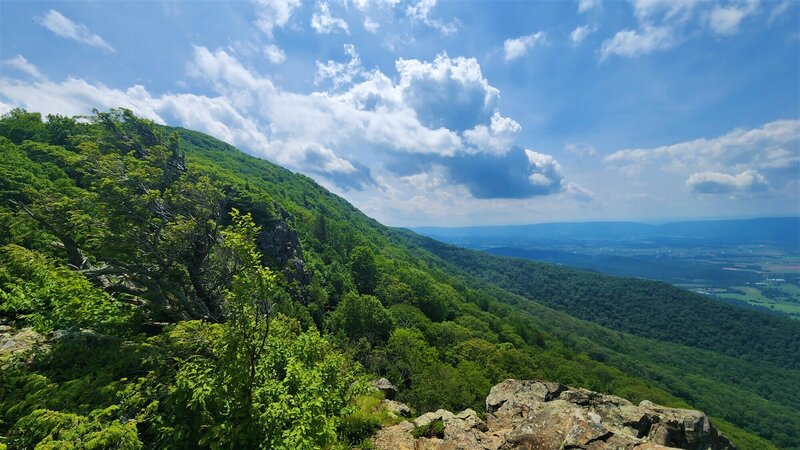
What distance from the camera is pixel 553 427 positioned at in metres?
14.1

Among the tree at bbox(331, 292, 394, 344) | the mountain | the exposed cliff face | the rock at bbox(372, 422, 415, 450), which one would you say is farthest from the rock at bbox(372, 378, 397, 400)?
the exposed cliff face

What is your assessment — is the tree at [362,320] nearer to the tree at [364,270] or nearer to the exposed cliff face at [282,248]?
the exposed cliff face at [282,248]

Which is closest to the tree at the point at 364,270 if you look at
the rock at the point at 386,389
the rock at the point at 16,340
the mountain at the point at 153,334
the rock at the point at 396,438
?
the mountain at the point at 153,334

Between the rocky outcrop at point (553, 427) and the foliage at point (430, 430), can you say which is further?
the foliage at point (430, 430)

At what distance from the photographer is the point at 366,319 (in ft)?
201

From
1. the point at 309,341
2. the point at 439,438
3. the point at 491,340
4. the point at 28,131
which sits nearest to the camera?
the point at 309,341

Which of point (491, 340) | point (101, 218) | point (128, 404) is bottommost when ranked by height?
point (491, 340)

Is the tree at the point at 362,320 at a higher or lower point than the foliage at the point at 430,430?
lower

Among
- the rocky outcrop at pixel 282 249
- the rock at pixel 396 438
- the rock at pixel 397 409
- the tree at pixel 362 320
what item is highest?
the rocky outcrop at pixel 282 249

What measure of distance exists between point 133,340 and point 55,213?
11018 mm

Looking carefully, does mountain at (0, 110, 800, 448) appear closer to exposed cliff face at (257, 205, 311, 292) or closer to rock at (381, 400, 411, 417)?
rock at (381, 400, 411, 417)

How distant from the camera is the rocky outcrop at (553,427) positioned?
13.1 metres

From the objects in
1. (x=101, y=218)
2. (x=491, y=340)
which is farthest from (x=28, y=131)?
(x=491, y=340)

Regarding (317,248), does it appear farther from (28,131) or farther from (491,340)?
(28,131)
